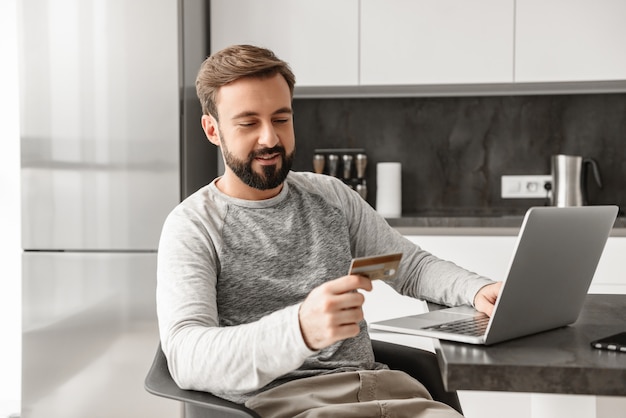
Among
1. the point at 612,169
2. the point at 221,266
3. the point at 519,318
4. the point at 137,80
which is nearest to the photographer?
the point at 519,318

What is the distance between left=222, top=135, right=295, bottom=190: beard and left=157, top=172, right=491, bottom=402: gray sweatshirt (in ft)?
0.19

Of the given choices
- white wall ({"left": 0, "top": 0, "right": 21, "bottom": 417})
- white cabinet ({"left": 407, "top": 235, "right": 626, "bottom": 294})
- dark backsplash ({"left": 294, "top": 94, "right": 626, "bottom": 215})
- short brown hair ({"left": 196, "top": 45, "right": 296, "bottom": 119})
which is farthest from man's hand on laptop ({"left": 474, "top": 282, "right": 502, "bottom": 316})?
white wall ({"left": 0, "top": 0, "right": 21, "bottom": 417})

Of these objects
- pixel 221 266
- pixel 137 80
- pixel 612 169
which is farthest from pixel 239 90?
pixel 612 169

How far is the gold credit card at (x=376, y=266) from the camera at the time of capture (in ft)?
3.61

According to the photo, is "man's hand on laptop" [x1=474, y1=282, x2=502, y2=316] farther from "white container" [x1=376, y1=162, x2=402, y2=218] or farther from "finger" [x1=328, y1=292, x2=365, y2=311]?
"white container" [x1=376, y1=162, x2=402, y2=218]

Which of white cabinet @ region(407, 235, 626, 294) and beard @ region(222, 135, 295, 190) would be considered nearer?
beard @ region(222, 135, 295, 190)

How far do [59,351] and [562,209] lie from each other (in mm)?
2356

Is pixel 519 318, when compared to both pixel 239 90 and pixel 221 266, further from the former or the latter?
pixel 239 90

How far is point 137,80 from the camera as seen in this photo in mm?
3006

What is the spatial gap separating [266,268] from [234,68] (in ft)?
1.37

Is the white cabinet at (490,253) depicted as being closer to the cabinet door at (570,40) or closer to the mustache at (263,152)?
the cabinet door at (570,40)

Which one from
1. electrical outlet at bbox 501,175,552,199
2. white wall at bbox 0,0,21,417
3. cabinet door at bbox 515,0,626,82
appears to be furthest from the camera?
white wall at bbox 0,0,21,417

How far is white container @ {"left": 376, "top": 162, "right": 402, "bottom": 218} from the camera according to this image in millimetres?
3453

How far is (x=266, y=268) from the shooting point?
1595 millimetres
